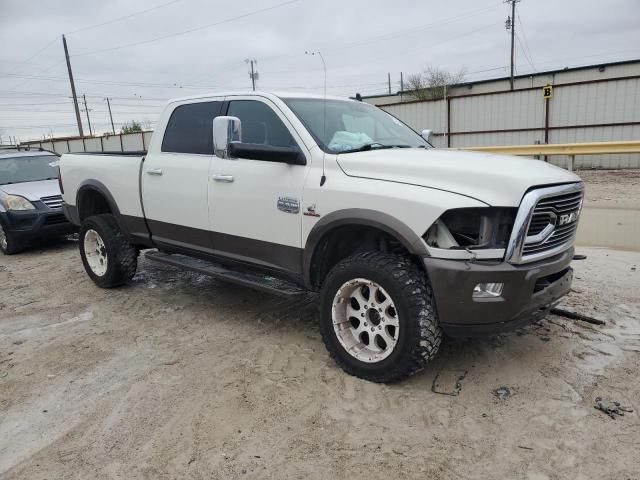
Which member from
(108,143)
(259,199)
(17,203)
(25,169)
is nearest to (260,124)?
(259,199)

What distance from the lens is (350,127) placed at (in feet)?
13.9

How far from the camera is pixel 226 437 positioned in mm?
2932

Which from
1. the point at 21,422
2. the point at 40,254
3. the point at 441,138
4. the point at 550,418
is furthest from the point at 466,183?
the point at 441,138

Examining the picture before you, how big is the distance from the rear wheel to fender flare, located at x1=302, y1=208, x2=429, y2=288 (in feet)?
21.0

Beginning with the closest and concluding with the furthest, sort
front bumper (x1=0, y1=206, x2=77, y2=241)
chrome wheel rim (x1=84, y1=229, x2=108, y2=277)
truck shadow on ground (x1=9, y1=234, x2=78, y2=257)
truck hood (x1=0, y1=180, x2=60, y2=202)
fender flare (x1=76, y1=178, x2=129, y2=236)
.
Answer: fender flare (x1=76, y1=178, x2=129, y2=236)
chrome wheel rim (x1=84, y1=229, x2=108, y2=277)
front bumper (x1=0, y1=206, x2=77, y2=241)
truck hood (x1=0, y1=180, x2=60, y2=202)
truck shadow on ground (x1=9, y1=234, x2=78, y2=257)

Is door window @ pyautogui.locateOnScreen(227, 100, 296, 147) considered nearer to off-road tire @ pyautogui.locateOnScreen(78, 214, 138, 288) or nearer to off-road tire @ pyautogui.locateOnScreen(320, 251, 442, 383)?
→ off-road tire @ pyautogui.locateOnScreen(320, 251, 442, 383)

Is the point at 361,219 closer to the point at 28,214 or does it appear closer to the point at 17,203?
the point at 28,214

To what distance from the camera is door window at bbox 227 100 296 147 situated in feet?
13.2

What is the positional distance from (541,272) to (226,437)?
6.88 ft

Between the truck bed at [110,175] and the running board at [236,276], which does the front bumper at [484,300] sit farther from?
the truck bed at [110,175]

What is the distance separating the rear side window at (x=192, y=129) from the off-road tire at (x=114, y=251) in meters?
1.27

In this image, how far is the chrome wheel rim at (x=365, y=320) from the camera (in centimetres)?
338

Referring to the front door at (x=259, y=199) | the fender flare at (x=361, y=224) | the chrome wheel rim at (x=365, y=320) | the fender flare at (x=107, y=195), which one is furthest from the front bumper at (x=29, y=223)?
the chrome wheel rim at (x=365, y=320)

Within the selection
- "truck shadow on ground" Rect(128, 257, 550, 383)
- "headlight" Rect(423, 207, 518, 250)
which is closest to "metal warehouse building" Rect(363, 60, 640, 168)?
"truck shadow on ground" Rect(128, 257, 550, 383)
